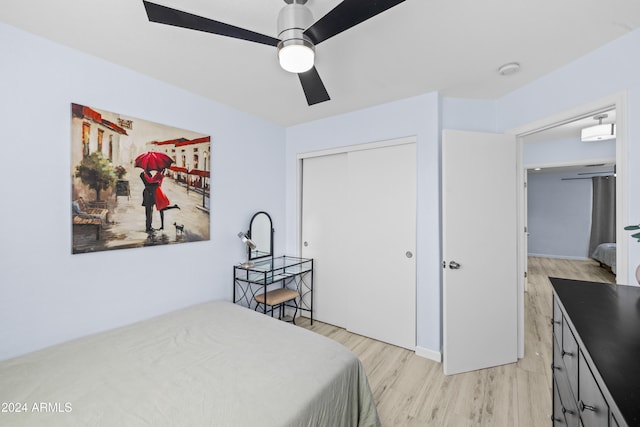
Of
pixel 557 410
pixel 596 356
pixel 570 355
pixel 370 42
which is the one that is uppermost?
pixel 370 42

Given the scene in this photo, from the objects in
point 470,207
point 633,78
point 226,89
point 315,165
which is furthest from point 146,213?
point 633,78

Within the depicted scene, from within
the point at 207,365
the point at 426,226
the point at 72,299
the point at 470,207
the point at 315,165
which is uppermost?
the point at 315,165

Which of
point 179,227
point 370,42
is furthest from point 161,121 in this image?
point 370,42

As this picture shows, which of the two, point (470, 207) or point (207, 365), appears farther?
point (470, 207)

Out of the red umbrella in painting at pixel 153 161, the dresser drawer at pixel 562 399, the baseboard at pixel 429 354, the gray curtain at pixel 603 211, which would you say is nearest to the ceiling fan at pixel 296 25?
the red umbrella in painting at pixel 153 161

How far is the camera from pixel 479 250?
232cm

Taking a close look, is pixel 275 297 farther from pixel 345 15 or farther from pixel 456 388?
pixel 345 15

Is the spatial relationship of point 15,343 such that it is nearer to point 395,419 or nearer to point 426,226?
point 395,419

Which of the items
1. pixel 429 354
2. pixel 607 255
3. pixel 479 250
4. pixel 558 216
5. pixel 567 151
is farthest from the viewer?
pixel 558 216

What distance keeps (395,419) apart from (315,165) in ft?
8.34

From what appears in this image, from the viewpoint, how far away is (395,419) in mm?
1763

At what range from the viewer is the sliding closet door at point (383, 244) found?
2.62 metres

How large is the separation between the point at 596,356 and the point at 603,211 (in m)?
7.93

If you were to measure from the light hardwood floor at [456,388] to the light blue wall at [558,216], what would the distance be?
5.25m
